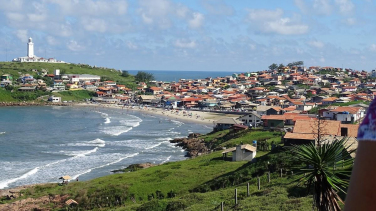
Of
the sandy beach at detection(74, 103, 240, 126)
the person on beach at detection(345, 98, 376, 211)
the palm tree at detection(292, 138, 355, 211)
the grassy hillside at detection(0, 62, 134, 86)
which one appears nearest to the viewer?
the person on beach at detection(345, 98, 376, 211)

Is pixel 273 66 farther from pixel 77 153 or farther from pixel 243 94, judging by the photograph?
pixel 77 153

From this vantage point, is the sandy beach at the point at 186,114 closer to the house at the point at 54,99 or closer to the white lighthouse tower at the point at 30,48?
the house at the point at 54,99

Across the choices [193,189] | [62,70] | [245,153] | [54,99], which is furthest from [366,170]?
[62,70]

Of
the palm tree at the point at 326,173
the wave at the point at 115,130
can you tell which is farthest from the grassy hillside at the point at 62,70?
the palm tree at the point at 326,173

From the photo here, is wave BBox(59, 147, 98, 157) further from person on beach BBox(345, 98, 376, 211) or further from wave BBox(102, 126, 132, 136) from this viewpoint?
person on beach BBox(345, 98, 376, 211)

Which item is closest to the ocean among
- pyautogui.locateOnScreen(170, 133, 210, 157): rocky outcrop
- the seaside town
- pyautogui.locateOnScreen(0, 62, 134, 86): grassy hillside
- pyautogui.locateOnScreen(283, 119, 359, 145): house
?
pyautogui.locateOnScreen(170, 133, 210, 157): rocky outcrop

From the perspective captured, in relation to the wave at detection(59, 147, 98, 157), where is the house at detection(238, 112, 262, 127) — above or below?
above
